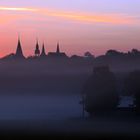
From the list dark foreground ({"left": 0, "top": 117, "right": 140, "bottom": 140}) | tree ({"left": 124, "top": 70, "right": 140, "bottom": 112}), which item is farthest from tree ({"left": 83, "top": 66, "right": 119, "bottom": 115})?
dark foreground ({"left": 0, "top": 117, "right": 140, "bottom": 140})

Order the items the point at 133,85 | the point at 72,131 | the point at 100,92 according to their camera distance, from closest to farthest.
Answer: the point at 72,131 → the point at 100,92 → the point at 133,85

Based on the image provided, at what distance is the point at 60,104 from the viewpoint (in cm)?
4562

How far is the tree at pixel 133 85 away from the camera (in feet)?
110

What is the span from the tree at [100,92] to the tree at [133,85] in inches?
37.7

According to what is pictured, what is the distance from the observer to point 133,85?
35094 millimetres

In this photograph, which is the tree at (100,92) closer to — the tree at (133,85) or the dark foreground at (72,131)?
the tree at (133,85)

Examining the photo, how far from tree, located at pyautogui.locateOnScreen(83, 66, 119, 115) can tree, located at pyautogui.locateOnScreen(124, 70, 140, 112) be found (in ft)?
3.14

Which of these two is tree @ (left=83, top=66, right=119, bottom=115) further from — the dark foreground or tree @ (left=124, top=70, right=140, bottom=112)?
the dark foreground

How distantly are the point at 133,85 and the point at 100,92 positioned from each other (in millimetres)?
2355

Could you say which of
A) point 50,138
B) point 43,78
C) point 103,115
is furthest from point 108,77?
point 50,138

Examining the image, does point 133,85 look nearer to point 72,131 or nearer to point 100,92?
point 100,92

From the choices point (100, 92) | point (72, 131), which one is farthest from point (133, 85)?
point (72, 131)

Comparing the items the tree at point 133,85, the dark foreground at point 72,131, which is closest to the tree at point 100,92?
the tree at point 133,85

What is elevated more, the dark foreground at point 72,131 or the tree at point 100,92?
the tree at point 100,92
